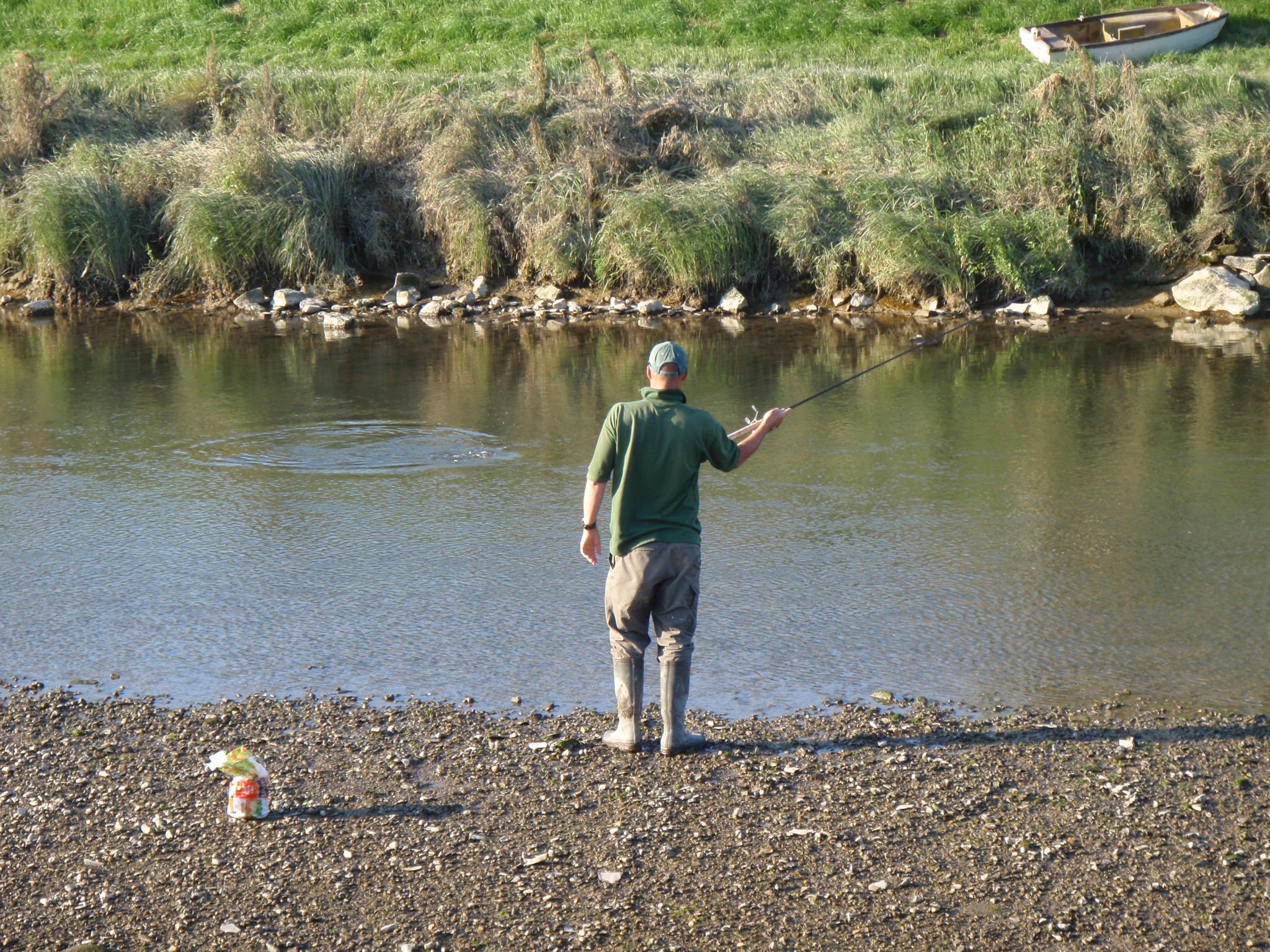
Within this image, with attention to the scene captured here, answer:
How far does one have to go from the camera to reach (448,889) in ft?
14.7

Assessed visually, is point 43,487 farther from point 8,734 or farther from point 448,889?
point 448,889

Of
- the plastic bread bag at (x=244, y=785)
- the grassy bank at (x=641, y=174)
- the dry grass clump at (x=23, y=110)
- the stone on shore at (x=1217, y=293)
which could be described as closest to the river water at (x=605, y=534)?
the plastic bread bag at (x=244, y=785)

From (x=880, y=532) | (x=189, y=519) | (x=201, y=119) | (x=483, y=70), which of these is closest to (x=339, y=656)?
(x=189, y=519)

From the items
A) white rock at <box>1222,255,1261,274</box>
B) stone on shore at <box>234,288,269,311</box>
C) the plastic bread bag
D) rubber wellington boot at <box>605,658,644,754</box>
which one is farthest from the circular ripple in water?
white rock at <box>1222,255,1261,274</box>

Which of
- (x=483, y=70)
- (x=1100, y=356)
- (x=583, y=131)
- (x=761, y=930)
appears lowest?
(x=761, y=930)

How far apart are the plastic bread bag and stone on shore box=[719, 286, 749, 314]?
1402 centimetres

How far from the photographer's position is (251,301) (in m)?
19.6

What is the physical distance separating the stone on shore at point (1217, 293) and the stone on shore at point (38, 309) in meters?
15.4

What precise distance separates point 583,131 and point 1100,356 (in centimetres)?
932

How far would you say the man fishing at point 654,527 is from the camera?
5.53 metres

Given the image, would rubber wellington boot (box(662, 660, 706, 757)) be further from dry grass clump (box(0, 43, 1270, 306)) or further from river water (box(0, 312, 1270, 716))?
dry grass clump (box(0, 43, 1270, 306))

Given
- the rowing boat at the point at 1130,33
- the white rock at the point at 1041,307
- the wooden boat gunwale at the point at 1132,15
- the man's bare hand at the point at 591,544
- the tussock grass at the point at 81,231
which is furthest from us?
the rowing boat at the point at 1130,33

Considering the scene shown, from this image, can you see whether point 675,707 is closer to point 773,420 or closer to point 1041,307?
point 773,420

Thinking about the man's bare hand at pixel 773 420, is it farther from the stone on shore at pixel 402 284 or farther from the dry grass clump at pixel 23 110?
the dry grass clump at pixel 23 110
